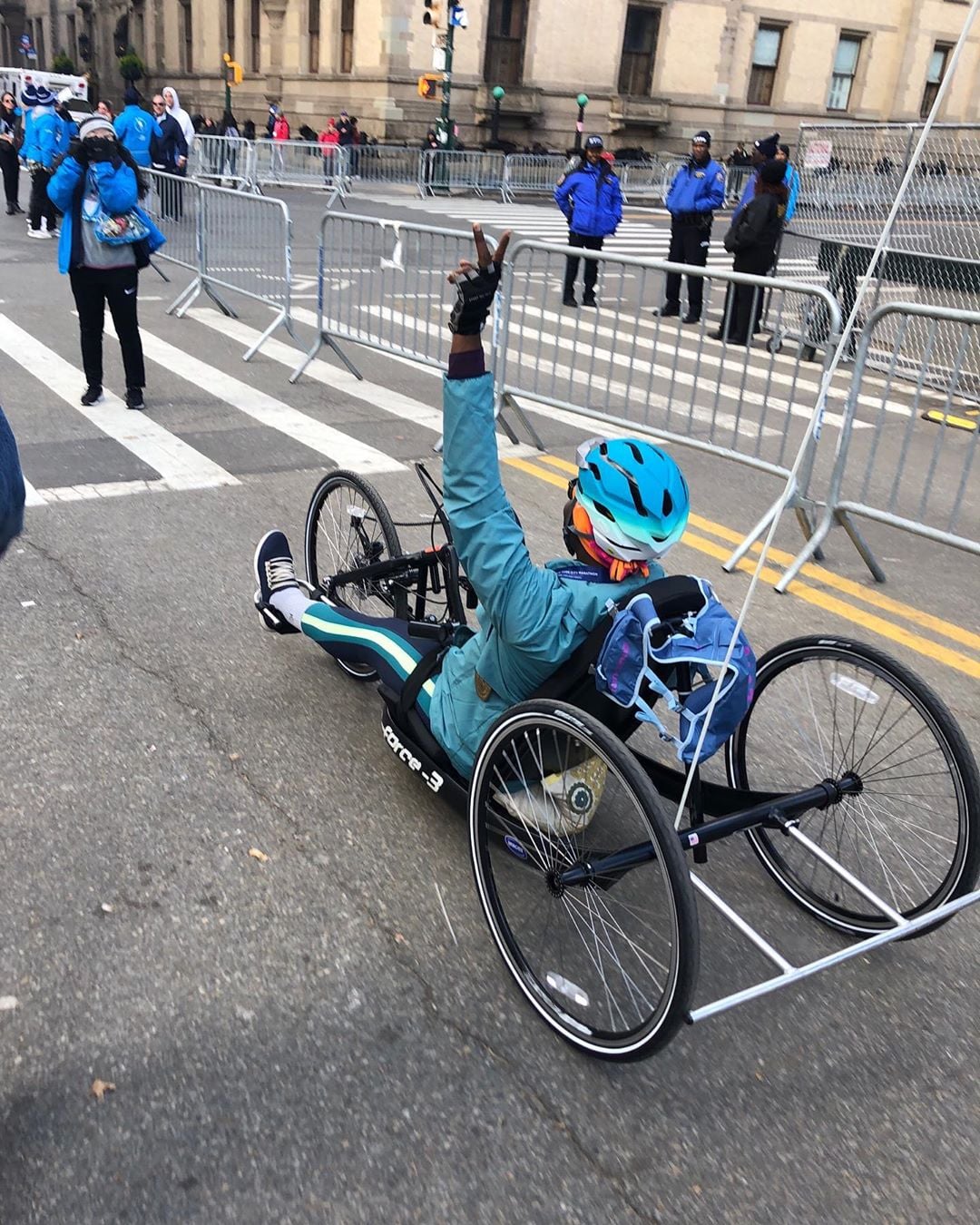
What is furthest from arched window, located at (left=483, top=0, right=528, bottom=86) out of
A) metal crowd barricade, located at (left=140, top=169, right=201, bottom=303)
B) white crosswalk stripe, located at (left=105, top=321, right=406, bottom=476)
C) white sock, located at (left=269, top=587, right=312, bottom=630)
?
white sock, located at (left=269, top=587, right=312, bottom=630)

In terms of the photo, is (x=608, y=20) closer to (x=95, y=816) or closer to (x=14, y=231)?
(x=14, y=231)

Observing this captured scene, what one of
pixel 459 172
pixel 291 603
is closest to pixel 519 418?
pixel 291 603

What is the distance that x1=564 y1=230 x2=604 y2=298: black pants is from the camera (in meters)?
11.1

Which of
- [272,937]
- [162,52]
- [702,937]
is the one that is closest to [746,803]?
[702,937]

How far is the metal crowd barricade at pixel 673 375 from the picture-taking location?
6246 mm

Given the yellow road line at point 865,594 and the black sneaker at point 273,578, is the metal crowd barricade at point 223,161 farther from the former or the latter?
the black sneaker at point 273,578

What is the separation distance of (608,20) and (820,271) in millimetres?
32104

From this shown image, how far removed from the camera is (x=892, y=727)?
313 cm

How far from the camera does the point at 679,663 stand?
2633 millimetres

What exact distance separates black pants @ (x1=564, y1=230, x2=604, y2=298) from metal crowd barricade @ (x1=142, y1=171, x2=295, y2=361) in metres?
2.70

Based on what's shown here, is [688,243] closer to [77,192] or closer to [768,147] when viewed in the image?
[768,147]

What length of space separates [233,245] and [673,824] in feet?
31.1

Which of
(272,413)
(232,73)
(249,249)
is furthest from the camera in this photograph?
(232,73)

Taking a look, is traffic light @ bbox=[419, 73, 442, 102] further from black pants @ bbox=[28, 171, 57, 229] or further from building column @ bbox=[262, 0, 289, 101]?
black pants @ bbox=[28, 171, 57, 229]
